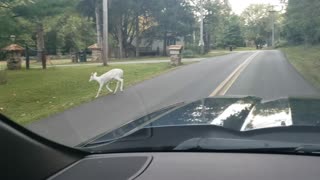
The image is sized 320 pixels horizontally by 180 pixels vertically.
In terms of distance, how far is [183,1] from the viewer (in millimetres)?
64062

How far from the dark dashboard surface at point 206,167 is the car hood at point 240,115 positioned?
29cm

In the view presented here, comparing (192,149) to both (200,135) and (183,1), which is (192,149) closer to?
(200,135)

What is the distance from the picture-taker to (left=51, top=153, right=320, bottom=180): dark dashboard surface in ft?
6.58

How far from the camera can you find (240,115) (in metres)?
2.82

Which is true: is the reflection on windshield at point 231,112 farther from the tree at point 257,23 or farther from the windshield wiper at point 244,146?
the tree at point 257,23

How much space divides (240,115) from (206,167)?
76 cm

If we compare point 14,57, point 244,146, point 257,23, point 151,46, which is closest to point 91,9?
point 151,46

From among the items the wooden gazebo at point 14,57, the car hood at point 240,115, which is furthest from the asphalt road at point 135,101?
the wooden gazebo at point 14,57

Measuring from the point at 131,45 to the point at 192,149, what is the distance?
204ft

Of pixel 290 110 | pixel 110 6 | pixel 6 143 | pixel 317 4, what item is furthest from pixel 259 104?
pixel 110 6

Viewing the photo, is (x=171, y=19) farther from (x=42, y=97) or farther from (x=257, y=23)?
(x=257, y=23)

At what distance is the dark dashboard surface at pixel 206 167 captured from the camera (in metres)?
2.01

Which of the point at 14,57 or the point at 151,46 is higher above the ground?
the point at 14,57

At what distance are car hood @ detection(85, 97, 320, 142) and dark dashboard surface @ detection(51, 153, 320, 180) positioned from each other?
286 millimetres
